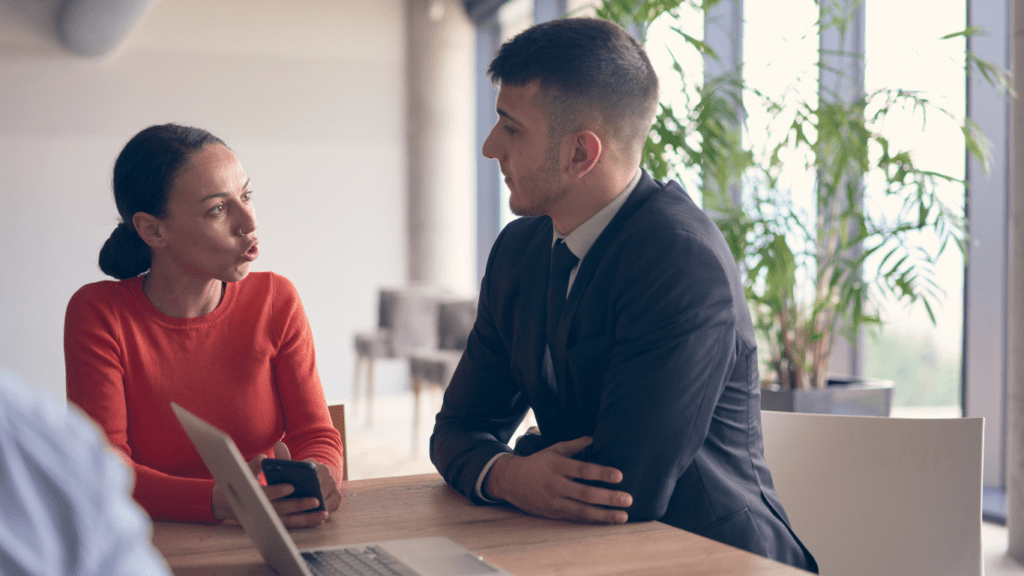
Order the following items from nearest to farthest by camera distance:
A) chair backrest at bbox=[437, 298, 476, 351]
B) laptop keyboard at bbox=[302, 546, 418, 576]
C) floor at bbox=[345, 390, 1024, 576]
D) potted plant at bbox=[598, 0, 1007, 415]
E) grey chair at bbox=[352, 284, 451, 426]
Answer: laptop keyboard at bbox=[302, 546, 418, 576]
potted plant at bbox=[598, 0, 1007, 415]
floor at bbox=[345, 390, 1024, 576]
chair backrest at bbox=[437, 298, 476, 351]
grey chair at bbox=[352, 284, 451, 426]

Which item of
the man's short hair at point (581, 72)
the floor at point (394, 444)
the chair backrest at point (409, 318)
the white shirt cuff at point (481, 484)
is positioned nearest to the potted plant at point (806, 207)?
the floor at point (394, 444)

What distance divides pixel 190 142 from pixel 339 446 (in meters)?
0.58

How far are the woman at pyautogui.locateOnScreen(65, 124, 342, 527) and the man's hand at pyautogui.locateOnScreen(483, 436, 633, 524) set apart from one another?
0.36 m

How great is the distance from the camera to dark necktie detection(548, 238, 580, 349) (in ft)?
4.31

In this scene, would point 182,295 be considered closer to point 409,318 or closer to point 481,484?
point 481,484

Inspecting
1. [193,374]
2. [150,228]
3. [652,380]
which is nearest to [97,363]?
[193,374]

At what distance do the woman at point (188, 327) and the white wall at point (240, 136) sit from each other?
5118 mm

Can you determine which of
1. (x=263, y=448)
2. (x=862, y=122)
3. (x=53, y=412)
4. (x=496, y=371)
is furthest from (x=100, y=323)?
(x=862, y=122)

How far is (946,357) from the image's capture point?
3467 millimetres

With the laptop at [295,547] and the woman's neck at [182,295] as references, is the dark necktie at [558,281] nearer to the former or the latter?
the laptop at [295,547]

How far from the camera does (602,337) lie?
1.25 metres

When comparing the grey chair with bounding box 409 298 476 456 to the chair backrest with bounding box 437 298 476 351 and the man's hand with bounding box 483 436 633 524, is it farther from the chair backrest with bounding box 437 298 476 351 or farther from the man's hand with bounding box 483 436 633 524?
the man's hand with bounding box 483 436 633 524

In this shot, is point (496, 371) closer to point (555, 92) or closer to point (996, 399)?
point (555, 92)

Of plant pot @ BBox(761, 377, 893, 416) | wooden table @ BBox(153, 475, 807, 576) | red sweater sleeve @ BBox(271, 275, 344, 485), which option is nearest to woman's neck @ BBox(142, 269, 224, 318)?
red sweater sleeve @ BBox(271, 275, 344, 485)
